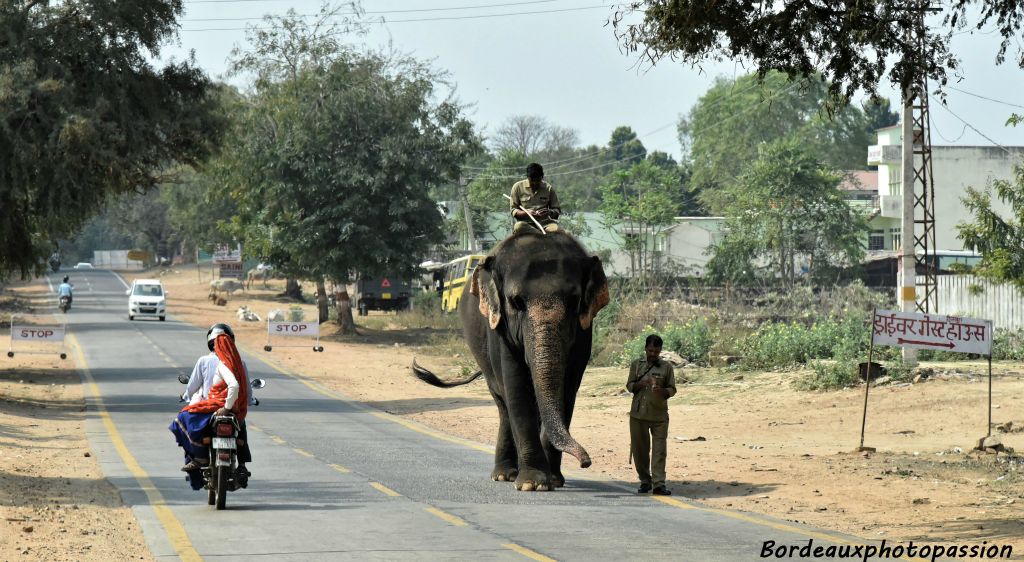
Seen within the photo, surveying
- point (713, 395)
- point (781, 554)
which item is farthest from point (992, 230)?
point (781, 554)

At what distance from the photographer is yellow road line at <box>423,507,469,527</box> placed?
12.2 meters

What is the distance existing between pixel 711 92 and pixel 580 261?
108009mm

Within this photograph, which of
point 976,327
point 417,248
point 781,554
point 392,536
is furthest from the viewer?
point 417,248

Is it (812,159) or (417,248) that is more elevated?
(812,159)

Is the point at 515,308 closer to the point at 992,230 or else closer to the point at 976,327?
the point at 976,327

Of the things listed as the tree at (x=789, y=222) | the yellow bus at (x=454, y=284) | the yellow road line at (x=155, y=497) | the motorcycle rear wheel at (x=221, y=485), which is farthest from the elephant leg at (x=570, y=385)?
the tree at (x=789, y=222)

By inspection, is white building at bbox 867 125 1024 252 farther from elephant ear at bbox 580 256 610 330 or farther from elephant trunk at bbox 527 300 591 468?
elephant trunk at bbox 527 300 591 468

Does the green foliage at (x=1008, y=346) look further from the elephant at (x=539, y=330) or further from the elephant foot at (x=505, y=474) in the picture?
the elephant at (x=539, y=330)

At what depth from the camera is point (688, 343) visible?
33875mm

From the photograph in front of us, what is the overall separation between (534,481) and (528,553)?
3900 millimetres

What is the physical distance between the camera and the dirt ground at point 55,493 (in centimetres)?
1110

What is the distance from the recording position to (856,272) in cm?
7000

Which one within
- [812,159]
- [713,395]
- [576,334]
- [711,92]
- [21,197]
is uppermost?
[711,92]

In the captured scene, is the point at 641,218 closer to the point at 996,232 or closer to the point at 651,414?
the point at 996,232
